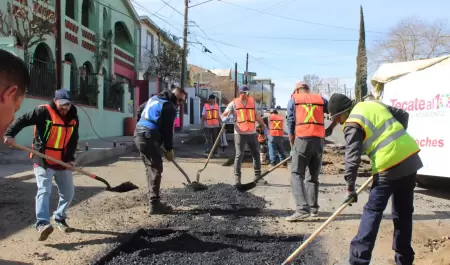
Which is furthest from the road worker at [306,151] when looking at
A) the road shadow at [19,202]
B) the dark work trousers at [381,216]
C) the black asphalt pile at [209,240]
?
the road shadow at [19,202]

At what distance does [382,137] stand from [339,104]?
0.63m

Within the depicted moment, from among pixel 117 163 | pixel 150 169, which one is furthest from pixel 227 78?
pixel 150 169

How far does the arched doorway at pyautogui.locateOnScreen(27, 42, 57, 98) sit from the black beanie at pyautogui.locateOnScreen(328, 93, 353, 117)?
10.4 meters

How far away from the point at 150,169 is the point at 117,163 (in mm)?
6131

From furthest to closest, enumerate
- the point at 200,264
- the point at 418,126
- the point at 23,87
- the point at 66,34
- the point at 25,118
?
the point at 66,34, the point at 418,126, the point at 25,118, the point at 200,264, the point at 23,87

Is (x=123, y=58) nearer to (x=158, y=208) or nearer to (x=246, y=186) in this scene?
(x=246, y=186)

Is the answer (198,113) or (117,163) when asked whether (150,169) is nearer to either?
(117,163)

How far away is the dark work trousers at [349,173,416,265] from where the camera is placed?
3.71m

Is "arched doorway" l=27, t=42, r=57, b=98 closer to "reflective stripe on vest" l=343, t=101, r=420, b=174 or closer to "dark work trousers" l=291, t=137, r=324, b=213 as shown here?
"dark work trousers" l=291, t=137, r=324, b=213

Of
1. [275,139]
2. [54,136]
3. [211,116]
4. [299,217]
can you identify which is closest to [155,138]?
[54,136]

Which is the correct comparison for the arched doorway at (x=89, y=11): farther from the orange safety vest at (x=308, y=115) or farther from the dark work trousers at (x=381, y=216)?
the dark work trousers at (x=381, y=216)

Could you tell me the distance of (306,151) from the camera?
5809mm

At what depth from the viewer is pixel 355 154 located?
384 centimetres

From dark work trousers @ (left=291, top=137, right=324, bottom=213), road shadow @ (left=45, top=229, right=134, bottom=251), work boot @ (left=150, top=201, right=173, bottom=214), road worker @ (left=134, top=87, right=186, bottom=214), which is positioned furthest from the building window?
road shadow @ (left=45, top=229, right=134, bottom=251)
